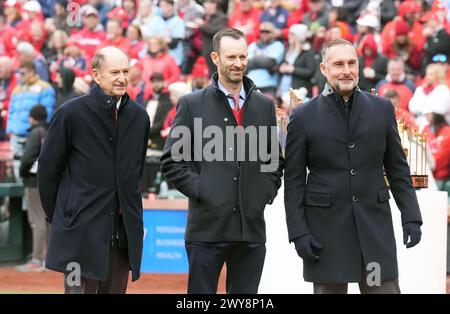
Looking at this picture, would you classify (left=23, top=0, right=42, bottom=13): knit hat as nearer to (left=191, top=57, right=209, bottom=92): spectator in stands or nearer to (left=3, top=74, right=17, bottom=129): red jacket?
(left=3, top=74, right=17, bottom=129): red jacket

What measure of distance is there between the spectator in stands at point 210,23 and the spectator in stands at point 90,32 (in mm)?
1630

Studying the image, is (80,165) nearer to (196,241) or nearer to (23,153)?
(196,241)

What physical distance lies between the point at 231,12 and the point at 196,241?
10.7 metres

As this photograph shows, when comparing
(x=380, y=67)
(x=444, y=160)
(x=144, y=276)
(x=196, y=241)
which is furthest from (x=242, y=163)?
(x=380, y=67)

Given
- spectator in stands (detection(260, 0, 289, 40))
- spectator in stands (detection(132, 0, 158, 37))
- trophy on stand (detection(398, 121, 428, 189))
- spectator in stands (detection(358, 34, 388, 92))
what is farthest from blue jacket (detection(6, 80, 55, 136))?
trophy on stand (detection(398, 121, 428, 189))

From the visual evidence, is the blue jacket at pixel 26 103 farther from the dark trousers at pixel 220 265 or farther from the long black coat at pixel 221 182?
the dark trousers at pixel 220 265

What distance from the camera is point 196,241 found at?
6410 millimetres

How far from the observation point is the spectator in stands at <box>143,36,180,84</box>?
1538cm

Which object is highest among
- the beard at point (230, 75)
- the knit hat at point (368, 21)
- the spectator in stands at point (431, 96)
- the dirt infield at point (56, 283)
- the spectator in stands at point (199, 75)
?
the knit hat at point (368, 21)

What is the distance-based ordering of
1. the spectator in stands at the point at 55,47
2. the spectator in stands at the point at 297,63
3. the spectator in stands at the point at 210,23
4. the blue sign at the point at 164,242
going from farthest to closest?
the spectator in stands at the point at 55,47 < the spectator in stands at the point at 210,23 < the spectator in stands at the point at 297,63 < the blue sign at the point at 164,242

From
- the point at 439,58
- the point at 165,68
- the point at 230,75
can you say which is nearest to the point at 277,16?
the point at 165,68

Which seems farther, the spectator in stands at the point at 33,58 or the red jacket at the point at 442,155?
the spectator in stands at the point at 33,58

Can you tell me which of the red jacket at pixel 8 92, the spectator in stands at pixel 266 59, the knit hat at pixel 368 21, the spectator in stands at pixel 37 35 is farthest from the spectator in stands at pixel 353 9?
the red jacket at pixel 8 92

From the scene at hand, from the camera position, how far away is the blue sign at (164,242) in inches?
490
